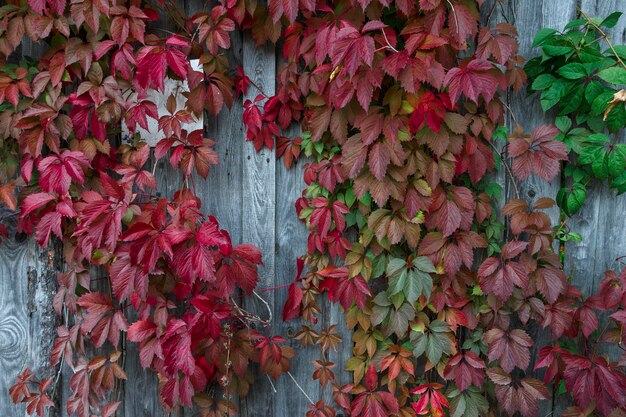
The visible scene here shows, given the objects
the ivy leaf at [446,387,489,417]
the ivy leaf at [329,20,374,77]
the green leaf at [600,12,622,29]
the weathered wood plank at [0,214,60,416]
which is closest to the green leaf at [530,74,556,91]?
the green leaf at [600,12,622,29]

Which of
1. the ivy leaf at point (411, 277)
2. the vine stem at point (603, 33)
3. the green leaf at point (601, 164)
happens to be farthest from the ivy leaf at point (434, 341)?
the vine stem at point (603, 33)

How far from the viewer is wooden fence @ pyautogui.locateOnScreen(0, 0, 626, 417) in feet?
6.72

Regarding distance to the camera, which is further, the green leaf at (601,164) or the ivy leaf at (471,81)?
the green leaf at (601,164)

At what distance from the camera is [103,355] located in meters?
2.16

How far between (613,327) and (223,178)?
1.50 metres

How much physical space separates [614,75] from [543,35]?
10.1 inches

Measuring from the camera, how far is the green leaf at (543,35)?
1.75 m

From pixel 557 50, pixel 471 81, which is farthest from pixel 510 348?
pixel 557 50

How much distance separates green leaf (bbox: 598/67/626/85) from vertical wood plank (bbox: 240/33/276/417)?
1132mm

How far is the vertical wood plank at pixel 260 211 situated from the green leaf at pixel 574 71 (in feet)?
3.36

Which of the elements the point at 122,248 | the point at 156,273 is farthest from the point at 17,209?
the point at 156,273

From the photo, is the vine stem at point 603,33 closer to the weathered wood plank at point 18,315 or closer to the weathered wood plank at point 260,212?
the weathered wood plank at point 260,212

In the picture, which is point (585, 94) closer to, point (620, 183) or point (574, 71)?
point (574, 71)

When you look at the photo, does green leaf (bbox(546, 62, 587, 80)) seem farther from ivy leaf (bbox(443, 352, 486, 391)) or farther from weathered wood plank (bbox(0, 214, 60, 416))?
weathered wood plank (bbox(0, 214, 60, 416))
